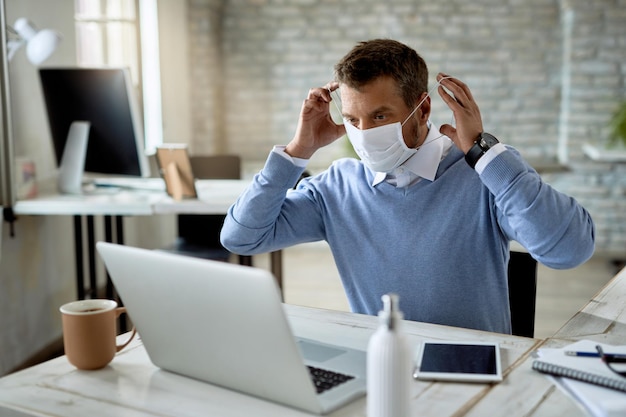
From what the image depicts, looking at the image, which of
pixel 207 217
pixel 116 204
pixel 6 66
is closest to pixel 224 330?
pixel 116 204

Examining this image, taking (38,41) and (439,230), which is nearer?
(439,230)

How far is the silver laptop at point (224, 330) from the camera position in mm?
999

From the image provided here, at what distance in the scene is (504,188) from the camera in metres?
1.51

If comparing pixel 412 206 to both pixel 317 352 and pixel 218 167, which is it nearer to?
pixel 317 352

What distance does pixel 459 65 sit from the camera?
5457 millimetres

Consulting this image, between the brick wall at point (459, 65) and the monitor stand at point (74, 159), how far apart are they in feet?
7.51

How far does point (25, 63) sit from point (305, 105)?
2.01 m

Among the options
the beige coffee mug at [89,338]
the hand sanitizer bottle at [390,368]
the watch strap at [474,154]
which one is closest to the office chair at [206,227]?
the watch strap at [474,154]

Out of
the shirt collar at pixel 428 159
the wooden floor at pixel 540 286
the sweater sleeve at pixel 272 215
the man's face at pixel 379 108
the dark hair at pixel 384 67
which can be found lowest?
the wooden floor at pixel 540 286

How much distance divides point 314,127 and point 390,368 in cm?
95

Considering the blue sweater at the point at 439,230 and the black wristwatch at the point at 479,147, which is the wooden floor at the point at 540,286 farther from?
the black wristwatch at the point at 479,147

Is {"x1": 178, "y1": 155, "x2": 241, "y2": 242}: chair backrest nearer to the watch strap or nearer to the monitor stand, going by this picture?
the monitor stand

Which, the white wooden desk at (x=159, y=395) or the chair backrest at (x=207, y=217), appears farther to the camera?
the chair backrest at (x=207, y=217)

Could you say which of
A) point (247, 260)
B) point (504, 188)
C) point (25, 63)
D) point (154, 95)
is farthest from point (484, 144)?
point (154, 95)
